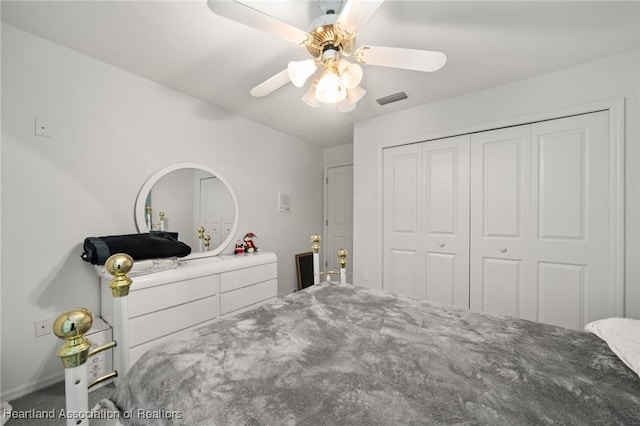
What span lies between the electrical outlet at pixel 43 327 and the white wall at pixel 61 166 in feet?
0.08

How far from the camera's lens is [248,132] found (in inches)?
129

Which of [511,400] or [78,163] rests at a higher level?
[78,163]

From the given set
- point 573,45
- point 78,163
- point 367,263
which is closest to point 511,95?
point 573,45

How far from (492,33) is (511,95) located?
927mm

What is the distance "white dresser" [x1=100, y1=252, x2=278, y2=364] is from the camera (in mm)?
1843

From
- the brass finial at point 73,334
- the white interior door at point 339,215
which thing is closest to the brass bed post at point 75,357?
the brass finial at point 73,334

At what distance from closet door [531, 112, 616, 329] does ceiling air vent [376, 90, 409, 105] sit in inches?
48.3

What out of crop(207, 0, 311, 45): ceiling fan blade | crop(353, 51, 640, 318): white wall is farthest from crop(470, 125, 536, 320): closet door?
crop(207, 0, 311, 45): ceiling fan blade

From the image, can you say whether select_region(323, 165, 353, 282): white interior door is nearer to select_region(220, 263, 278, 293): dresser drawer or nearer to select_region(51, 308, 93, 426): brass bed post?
Result: select_region(220, 263, 278, 293): dresser drawer

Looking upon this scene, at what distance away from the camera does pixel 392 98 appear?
105 inches

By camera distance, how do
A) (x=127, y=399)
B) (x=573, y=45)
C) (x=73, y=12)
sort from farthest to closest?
(x=573, y=45)
(x=73, y=12)
(x=127, y=399)

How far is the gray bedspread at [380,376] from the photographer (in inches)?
27.3

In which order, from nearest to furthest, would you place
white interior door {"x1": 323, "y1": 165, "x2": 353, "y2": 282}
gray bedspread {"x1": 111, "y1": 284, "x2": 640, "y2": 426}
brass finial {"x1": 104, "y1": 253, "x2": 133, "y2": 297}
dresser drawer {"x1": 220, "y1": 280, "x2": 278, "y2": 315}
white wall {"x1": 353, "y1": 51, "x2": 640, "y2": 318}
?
gray bedspread {"x1": 111, "y1": 284, "x2": 640, "y2": 426}
brass finial {"x1": 104, "y1": 253, "x2": 133, "y2": 297}
white wall {"x1": 353, "y1": 51, "x2": 640, "y2": 318}
dresser drawer {"x1": 220, "y1": 280, "x2": 278, "y2": 315}
white interior door {"x1": 323, "y1": 165, "x2": 353, "y2": 282}

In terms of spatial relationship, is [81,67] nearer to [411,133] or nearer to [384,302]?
[384,302]
